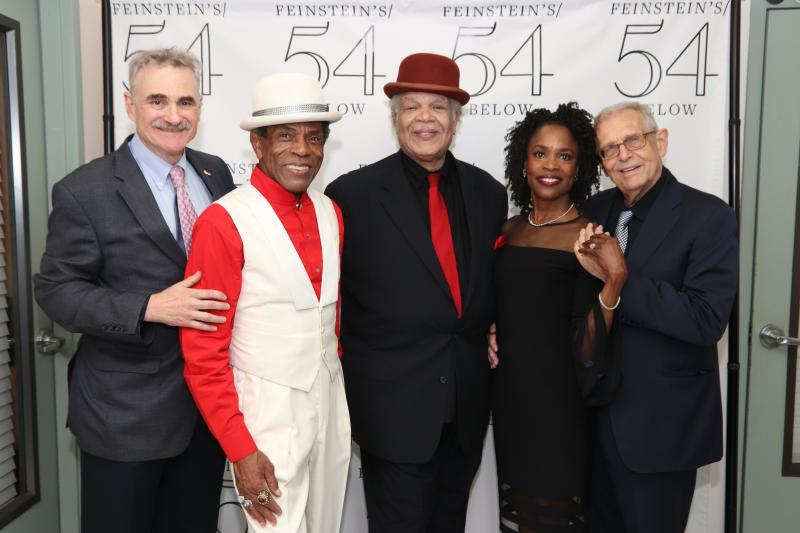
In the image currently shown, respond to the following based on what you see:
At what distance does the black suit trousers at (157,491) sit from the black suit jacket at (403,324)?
19.5 inches

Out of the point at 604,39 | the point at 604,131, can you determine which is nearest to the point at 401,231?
the point at 604,131

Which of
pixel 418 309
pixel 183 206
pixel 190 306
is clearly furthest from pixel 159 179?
pixel 418 309

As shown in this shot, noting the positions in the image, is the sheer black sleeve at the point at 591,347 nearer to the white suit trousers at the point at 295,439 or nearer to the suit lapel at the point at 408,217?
the suit lapel at the point at 408,217

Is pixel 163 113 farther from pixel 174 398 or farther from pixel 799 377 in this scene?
pixel 799 377

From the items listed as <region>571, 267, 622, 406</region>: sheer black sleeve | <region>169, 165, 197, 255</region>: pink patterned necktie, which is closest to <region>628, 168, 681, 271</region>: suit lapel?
<region>571, 267, 622, 406</region>: sheer black sleeve

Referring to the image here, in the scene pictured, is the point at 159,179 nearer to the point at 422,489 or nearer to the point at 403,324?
the point at 403,324

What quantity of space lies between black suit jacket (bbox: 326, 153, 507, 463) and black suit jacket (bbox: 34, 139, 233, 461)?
57 cm

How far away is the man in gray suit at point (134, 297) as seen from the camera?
5.37 feet

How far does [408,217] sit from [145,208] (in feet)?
2.60

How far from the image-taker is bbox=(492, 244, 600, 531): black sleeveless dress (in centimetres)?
193

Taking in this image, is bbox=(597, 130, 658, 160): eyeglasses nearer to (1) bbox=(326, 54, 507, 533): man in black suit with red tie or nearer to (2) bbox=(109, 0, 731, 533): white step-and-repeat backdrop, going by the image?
(1) bbox=(326, 54, 507, 533): man in black suit with red tie

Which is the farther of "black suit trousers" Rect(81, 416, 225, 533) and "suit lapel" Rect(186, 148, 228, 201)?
"suit lapel" Rect(186, 148, 228, 201)

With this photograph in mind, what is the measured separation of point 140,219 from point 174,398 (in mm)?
511

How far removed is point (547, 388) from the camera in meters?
1.94
